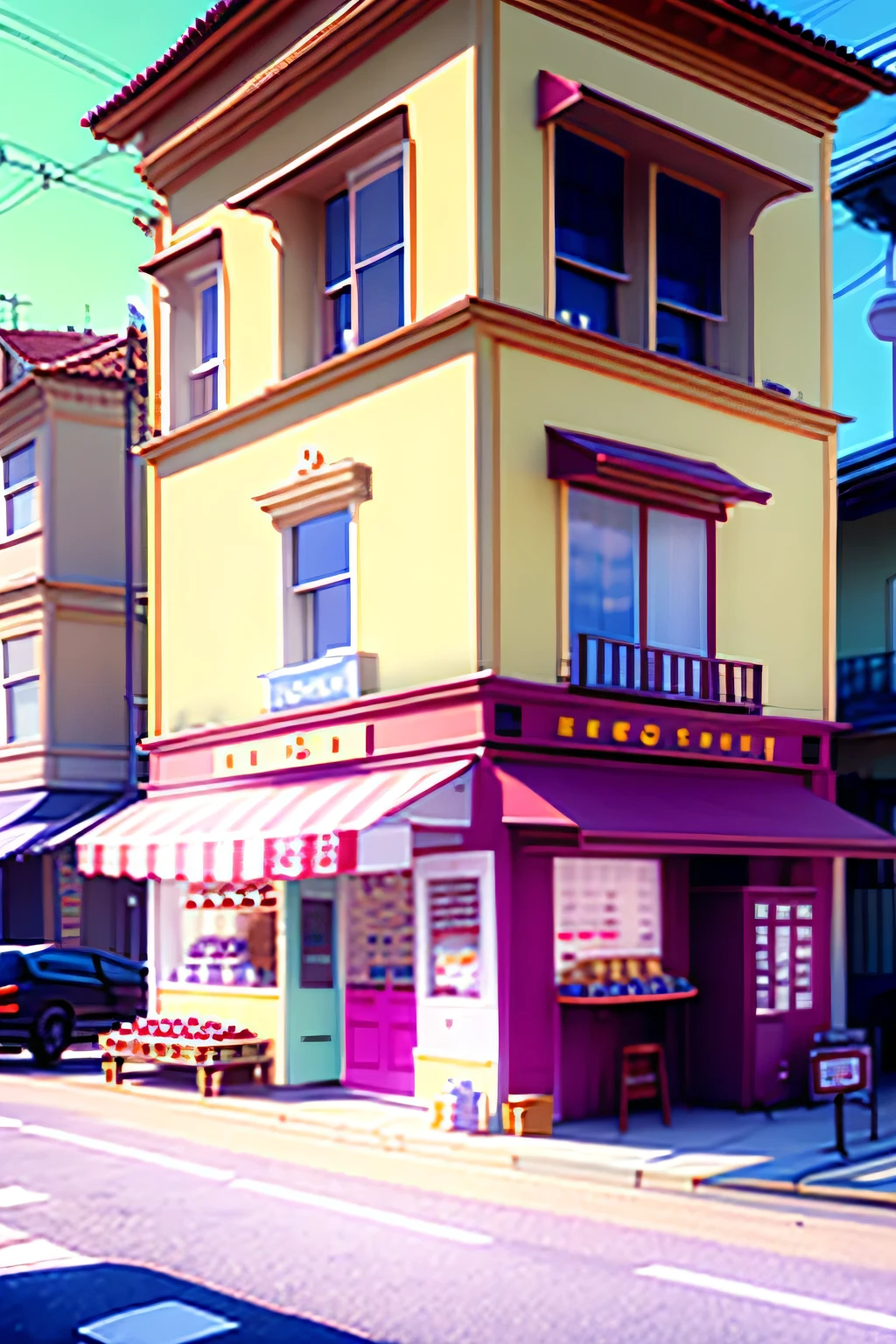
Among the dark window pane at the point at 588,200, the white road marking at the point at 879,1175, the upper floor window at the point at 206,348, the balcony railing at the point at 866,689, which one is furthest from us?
the balcony railing at the point at 866,689

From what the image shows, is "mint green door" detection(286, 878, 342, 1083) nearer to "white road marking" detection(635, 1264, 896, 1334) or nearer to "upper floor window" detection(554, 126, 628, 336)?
"upper floor window" detection(554, 126, 628, 336)

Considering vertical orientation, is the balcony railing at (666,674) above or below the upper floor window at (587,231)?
below

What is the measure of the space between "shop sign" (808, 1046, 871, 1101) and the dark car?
11095 millimetres

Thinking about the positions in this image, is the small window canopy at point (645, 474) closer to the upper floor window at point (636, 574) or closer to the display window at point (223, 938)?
the upper floor window at point (636, 574)

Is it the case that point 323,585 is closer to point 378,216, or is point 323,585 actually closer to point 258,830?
point 258,830

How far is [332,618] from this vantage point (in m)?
18.0

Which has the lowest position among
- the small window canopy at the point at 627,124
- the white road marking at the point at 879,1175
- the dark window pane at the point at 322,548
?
the white road marking at the point at 879,1175

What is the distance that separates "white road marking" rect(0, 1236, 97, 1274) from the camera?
31.4 ft

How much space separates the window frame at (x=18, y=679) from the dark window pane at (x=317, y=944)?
12.4 metres

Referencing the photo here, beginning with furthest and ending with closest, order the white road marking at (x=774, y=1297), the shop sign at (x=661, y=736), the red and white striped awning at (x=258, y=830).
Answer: the shop sign at (x=661, y=736), the red and white striped awning at (x=258, y=830), the white road marking at (x=774, y=1297)

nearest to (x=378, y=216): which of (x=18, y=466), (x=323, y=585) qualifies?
(x=323, y=585)

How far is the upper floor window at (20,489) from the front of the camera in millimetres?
29797

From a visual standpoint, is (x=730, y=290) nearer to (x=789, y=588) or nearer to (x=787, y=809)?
(x=789, y=588)

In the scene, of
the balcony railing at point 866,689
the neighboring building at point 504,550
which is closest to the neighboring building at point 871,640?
the balcony railing at point 866,689
